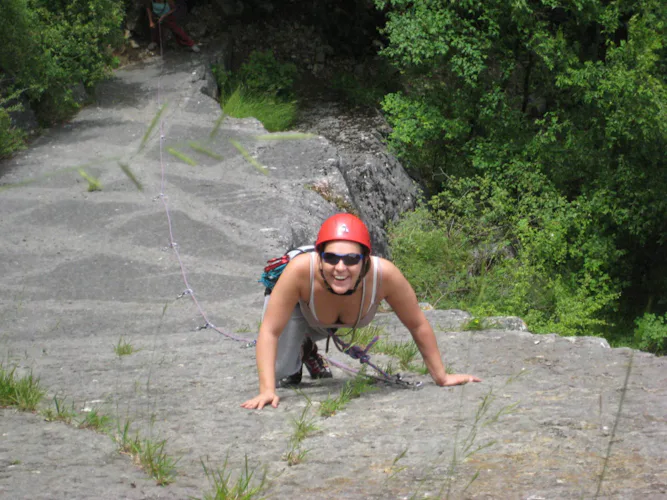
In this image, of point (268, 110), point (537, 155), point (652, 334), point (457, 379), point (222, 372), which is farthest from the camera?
point (268, 110)

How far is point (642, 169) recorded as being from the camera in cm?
1338

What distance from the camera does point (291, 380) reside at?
405cm

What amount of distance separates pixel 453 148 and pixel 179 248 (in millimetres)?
7850

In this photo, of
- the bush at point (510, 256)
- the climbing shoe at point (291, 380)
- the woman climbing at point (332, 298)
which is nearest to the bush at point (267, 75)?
the bush at point (510, 256)

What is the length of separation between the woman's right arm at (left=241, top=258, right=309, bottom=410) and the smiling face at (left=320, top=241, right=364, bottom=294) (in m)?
0.19

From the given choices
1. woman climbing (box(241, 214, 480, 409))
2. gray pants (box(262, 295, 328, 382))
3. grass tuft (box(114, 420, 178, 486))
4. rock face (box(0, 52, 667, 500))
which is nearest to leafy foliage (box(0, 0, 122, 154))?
rock face (box(0, 52, 667, 500))

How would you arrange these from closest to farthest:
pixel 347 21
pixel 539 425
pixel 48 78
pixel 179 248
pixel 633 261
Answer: pixel 539 425 < pixel 179 248 < pixel 48 78 < pixel 633 261 < pixel 347 21

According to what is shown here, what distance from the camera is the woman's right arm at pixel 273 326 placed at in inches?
136

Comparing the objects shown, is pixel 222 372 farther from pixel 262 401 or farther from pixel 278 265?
pixel 262 401

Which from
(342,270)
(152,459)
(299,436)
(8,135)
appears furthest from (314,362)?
(8,135)

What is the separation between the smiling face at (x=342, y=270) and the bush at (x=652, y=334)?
9.86 m

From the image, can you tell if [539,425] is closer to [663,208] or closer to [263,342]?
[263,342]

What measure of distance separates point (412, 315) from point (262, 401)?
762 mm

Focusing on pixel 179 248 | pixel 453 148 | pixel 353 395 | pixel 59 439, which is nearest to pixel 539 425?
pixel 353 395
